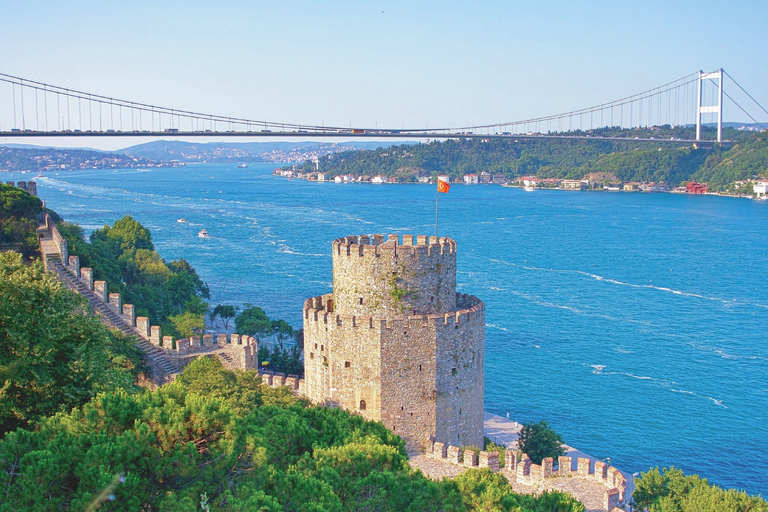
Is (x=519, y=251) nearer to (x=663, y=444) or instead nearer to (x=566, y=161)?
(x=663, y=444)

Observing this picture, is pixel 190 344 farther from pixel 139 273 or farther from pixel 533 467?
pixel 139 273

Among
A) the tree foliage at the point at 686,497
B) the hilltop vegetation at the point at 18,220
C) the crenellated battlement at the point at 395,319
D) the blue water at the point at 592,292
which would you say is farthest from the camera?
the blue water at the point at 592,292

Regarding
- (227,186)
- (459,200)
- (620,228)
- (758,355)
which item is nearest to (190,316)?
(758,355)

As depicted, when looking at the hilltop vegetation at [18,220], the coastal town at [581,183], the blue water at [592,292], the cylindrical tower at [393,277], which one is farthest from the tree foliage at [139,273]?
the coastal town at [581,183]

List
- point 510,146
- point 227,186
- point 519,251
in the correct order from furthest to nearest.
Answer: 1. point 510,146
2. point 227,186
3. point 519,251

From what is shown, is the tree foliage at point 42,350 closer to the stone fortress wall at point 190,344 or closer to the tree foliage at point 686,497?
the stone fortress wall at point 190,344

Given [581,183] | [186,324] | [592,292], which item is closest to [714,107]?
[581,183]
